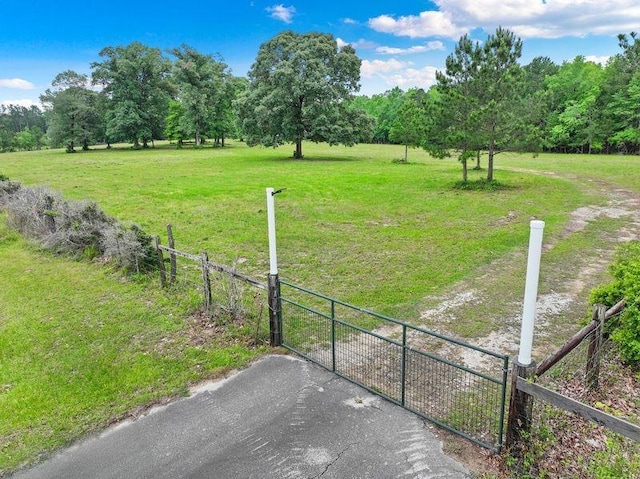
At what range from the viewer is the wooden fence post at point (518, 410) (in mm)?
3598

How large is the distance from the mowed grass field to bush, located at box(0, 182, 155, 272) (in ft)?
1.44

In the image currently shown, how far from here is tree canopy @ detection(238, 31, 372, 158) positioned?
3153 centimetres

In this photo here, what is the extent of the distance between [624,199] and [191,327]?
728 inches

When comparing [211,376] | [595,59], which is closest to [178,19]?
[211,376]

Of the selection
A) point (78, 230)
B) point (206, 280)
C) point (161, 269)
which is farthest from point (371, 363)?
point (78, 230)

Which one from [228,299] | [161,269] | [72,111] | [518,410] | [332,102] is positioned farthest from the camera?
[72,111]

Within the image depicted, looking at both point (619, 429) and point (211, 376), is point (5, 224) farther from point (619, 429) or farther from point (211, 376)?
point (619, 429)

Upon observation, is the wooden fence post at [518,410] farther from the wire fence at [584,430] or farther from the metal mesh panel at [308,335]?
the metal mesh panel at [308,335]

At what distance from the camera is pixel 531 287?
3377 mm

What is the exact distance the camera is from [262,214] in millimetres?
15219

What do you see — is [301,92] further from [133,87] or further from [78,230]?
[133,87]

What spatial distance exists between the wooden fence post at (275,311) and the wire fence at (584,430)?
336 cm

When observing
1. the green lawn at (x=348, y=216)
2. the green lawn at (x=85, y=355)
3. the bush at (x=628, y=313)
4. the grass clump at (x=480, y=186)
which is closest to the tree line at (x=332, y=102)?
the grass clump at (x=480, y=186)

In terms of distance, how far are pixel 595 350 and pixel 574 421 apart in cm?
94
